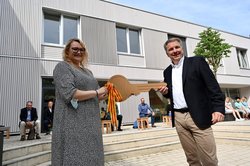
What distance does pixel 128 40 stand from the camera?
1270cm

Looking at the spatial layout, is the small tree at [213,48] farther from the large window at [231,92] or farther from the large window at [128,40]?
the large window at [231,92]

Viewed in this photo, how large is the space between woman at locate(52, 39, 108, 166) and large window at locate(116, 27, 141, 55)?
10.5 meters

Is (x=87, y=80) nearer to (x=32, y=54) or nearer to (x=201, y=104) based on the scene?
(x=201, y=104)

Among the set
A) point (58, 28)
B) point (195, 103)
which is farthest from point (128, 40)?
point (195, 103)

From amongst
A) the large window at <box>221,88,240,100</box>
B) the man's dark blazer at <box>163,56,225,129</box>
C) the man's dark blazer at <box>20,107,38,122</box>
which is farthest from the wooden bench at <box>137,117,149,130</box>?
the large window at <box>221,88,240,100</box>

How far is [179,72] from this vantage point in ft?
7.92

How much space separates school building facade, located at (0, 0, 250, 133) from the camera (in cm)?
892

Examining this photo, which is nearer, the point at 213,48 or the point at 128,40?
the point at 213,48

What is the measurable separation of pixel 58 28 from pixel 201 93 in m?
10.1

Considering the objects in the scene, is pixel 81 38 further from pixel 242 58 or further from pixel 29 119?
pixel 242 58

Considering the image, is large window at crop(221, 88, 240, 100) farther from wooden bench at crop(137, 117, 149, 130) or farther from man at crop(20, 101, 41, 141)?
man at crop(20, 101, 41, 141)

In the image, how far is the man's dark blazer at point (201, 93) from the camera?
7.00ft

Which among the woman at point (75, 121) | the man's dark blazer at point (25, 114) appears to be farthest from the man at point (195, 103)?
the man's dark blazer at point (25, 114)

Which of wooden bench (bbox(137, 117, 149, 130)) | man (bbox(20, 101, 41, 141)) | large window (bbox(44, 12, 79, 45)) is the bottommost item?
wooden bench (bbox(137, 117, 149, 130))
